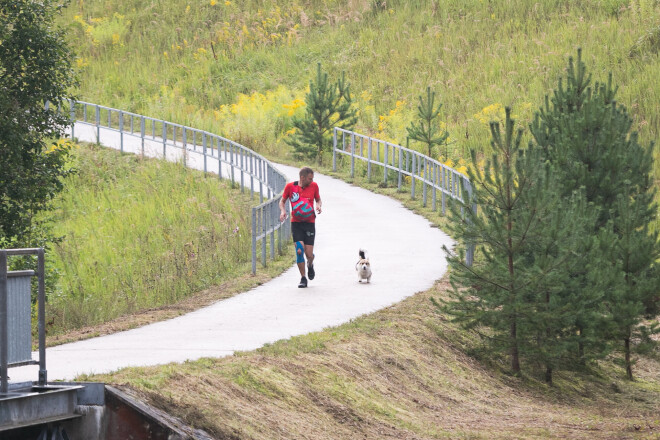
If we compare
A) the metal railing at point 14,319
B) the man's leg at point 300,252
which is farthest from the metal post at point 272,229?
the metal railing at point 14,319

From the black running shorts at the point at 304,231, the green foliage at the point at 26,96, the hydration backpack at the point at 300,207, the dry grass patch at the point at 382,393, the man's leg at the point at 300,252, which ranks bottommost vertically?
the dry grass patch at the point at 382,393

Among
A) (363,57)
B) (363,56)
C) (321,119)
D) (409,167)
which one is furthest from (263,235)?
(363,56)

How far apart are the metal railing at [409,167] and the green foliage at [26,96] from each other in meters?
8.98

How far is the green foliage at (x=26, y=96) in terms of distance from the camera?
15953 millimetres

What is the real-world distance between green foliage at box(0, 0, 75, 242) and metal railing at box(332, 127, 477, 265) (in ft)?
29.5

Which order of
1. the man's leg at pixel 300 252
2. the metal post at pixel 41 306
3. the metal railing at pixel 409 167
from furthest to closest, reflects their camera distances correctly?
the metal railing at pixel 409 167, the man's leg at pixel 300 252, the metal post at pixel 41 306

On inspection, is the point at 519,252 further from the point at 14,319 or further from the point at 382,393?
the point at 14,319

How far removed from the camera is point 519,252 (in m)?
13.3

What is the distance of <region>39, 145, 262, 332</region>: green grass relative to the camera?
18078mm

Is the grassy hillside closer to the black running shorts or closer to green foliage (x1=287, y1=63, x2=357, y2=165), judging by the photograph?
green foliage (x1=287, y1=63, x2=357, y2=165)

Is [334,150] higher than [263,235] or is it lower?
higher

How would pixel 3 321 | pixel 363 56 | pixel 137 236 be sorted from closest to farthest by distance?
pixel 3 321
pixel 137 236
pixel 363 56

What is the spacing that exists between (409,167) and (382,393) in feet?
62.7

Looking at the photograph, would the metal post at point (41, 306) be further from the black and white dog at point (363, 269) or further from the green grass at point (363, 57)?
the green grass at point (363, 57)
